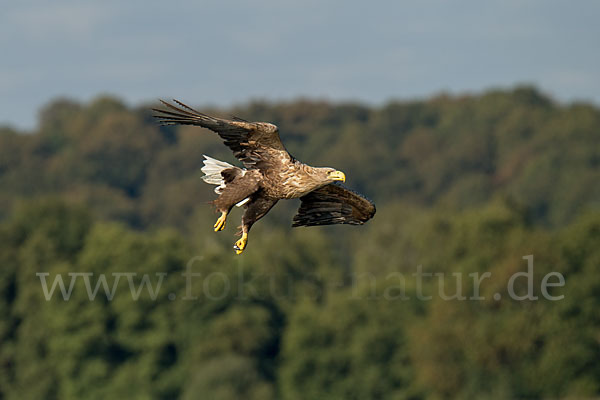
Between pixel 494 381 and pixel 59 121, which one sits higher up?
pixel 59 121

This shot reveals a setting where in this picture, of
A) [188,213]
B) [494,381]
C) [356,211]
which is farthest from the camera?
[188,213]

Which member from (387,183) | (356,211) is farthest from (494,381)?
(387,183)

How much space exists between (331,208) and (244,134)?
2.31 m

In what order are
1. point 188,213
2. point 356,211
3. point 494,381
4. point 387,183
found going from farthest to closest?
point 387,183 → point 188,213 → point 494,381 → point 356,211

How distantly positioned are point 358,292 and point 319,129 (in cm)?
7042

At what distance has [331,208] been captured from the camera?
669 inches

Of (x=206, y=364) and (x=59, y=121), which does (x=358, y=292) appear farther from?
(x=59, y=121)

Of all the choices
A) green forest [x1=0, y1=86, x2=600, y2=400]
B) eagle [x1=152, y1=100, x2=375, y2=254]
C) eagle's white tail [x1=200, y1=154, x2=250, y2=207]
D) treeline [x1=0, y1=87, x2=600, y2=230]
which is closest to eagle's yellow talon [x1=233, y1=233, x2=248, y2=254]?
eagle [x1=152, y1=100, x2=375, y2=254]

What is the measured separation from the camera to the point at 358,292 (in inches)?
2279

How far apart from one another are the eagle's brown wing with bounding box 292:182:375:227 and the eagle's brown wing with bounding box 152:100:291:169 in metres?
1.76

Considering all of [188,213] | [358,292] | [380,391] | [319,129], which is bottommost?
[380,391]

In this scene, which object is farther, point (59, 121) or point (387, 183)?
point (59, 121)

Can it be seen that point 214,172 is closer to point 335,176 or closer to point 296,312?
point 335,176

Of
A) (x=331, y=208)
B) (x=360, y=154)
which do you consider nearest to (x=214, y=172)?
(x=331, y=208)
